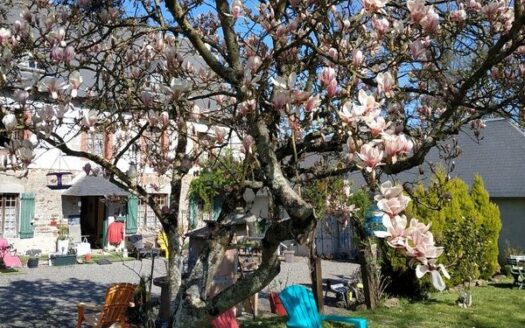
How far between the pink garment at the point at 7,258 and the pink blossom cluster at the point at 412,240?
13379 mm

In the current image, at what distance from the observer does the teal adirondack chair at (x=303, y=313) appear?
5.91 metres

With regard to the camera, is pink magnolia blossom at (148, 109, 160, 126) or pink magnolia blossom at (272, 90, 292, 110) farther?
pink magnolia blossom at (148, 109, 160, 126)

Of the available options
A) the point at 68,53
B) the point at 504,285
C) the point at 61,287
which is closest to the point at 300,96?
the point at 68,53

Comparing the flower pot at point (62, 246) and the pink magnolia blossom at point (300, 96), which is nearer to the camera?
the pink magnolia blossom at point (300, 96)

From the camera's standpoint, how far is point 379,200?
6.25 ft

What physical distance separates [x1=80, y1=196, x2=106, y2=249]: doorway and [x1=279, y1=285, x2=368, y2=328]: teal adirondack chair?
1296 cm

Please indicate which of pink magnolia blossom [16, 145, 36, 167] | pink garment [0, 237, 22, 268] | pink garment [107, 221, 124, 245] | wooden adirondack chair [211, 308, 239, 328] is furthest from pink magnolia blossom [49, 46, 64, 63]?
pink garment [107, 221, 124, 245]

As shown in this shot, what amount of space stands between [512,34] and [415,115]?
7.52ft

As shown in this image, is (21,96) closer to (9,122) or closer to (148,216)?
(9,122)

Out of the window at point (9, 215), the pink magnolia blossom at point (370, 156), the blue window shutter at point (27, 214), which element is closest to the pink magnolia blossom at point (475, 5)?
the pink magnolia blossom at point (370, 156)

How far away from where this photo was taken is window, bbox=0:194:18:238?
14.9m

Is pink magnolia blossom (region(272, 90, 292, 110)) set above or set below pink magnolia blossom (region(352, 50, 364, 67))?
below

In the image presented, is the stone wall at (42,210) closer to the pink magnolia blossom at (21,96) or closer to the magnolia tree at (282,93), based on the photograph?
the magnolia tree at (282,93)

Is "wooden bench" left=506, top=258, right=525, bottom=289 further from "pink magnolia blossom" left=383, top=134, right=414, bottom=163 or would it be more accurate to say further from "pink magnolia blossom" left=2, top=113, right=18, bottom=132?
"pink magnolia blossom" left=2, top=113, right=18, bottom=132
